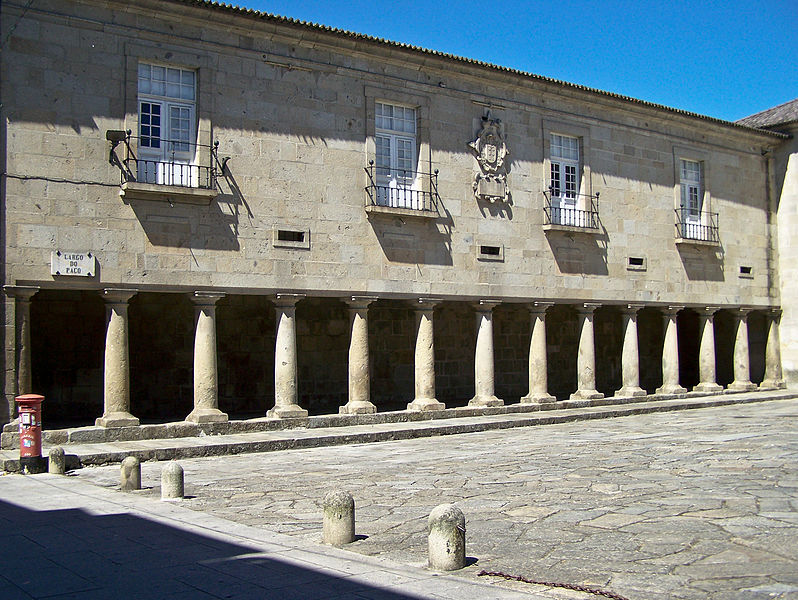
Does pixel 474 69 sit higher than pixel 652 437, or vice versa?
pixel 474 69

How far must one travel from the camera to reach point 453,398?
911 inches

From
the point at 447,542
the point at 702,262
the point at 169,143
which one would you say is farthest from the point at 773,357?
the point at 447,542

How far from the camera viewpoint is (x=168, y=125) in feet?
51.8

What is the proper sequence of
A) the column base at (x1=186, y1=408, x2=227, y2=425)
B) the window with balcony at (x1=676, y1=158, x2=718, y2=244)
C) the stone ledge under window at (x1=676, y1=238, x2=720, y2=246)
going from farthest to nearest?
the window with balcony at (x1=676, y1=158, x2=718, y2=244), the stone ledge under window at (x1=676, y1=238, x2=720, y2=246), the column base at (x1=186, y1=408, x2=227, y2=425)

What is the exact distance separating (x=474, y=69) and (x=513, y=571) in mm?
15138

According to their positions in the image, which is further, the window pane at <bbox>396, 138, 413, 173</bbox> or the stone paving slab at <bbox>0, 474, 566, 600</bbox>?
the window pane at <bbox>396, 138, 413, 173</bbox>

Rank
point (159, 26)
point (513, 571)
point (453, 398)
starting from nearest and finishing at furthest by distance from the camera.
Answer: point (513, 571) → point (159, 26) → point (453, 398)

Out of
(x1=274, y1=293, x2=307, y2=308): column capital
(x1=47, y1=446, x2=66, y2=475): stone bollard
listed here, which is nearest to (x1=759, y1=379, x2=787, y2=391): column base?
(x1=274, y1=293, x2=307, y2=308): column capital

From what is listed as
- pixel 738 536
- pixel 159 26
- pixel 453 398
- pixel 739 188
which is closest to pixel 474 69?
pixel 159 26

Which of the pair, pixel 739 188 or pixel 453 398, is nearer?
pixel 453 398

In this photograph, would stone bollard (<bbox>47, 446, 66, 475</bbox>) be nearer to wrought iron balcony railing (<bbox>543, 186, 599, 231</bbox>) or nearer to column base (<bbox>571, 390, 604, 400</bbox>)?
wrought iron balcony railing (<bbox>543, 186, 599, 231</bbox>)

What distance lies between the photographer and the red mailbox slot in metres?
11.4

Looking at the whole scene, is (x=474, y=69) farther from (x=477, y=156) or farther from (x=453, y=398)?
(x=453, y=398)

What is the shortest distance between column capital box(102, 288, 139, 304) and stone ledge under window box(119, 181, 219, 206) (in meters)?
1.63
